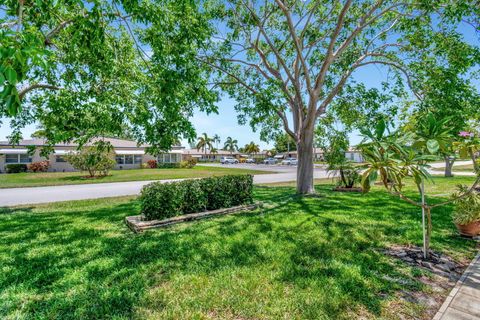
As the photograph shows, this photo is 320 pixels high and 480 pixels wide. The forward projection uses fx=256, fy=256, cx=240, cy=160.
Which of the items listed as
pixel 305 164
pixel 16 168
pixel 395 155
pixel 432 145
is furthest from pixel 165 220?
pixel 16 168

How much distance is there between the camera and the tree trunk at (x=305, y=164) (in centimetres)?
1150

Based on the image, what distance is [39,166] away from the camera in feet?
85.1

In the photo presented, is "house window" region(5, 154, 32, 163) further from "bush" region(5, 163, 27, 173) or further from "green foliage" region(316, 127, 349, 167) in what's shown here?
"green foliage" region(316, 127, 349, 167)

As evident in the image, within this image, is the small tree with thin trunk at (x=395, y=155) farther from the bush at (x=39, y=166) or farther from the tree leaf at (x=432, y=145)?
the bush at (x=39, y=166)

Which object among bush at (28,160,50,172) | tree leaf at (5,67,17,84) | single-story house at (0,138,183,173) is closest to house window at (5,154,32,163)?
single-story house at (0,138,183,173)

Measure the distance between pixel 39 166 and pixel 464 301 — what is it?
32.5 metres

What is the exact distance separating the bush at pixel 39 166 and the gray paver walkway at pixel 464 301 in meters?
32.3

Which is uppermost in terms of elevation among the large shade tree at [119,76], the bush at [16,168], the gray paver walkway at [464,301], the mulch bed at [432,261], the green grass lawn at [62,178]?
the large shade tree at [119,76]

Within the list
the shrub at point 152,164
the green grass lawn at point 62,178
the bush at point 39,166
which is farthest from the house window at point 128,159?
the green grass lawn at point 62,178

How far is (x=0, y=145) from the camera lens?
2512 centimetres

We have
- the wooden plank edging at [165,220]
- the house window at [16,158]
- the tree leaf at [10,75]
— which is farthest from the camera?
the house window at [16,158]

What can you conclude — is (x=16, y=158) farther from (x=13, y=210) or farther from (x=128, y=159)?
(x=13, y=210)

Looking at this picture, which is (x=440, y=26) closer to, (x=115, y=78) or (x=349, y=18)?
(x=349, y=18)

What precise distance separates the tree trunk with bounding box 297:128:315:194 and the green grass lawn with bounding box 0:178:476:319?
14.6ft
